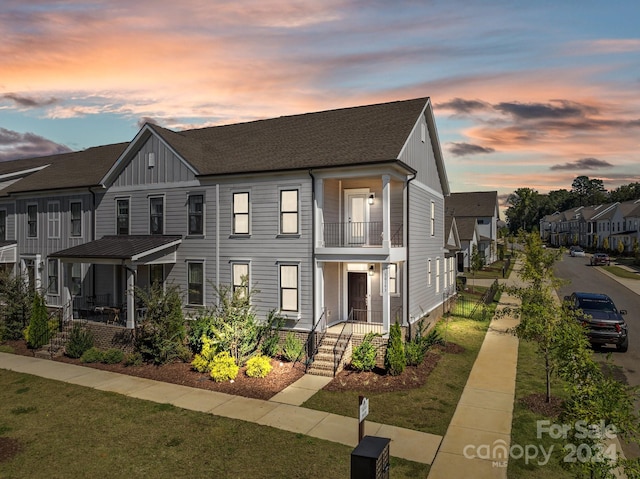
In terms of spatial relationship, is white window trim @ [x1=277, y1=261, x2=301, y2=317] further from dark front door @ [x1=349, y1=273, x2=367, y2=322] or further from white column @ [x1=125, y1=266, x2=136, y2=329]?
white column @ [x1=125, y1=266, x2=136, y2=329]

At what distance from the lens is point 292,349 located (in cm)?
1783

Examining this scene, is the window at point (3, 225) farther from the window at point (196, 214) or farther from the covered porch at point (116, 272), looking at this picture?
the window at point (196, 214)

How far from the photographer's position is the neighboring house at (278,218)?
18.6m

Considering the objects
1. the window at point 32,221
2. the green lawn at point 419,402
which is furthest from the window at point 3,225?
the green lawn at point 419,402

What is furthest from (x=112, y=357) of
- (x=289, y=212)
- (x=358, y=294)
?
(x=358, y=294)

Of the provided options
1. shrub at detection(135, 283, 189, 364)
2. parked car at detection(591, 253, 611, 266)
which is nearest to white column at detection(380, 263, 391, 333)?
shrub at detection(135, 283, 189, 364)

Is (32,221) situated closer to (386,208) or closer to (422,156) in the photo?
(386,208)

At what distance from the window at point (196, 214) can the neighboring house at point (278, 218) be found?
55mm

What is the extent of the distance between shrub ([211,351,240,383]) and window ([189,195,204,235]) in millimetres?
7075

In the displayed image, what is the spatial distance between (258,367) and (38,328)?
38.6ft

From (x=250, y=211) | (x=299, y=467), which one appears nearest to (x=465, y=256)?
(x=250, y=211)

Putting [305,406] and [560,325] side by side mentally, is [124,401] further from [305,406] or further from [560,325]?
[560,325]

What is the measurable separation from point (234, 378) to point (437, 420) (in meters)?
7.33

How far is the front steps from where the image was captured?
54.7 ft
